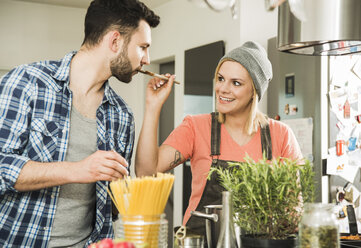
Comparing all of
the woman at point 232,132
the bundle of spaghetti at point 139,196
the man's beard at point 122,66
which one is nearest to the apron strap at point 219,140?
the woman at point 232,132

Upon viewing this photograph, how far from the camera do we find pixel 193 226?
5.75 feet

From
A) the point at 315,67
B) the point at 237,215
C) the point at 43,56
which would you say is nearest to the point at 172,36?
the point at 43,56

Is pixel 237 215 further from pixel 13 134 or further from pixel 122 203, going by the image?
pixel 13 134

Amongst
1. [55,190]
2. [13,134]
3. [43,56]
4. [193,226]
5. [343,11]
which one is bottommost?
[193,226]

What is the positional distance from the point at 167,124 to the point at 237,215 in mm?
4272

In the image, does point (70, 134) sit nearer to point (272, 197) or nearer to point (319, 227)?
point (272, 197)

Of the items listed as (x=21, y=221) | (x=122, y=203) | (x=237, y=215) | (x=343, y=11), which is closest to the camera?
(x=122, y=203)

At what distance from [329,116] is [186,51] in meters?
2.03

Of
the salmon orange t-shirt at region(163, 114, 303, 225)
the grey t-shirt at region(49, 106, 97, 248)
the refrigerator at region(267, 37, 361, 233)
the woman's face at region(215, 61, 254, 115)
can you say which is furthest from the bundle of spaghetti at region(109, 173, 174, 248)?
the refrigerator at region(267, 37, 361, 233)

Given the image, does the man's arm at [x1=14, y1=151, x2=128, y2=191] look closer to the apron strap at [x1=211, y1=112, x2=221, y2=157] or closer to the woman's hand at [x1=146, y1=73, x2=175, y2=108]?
the woman's hand at [x1=146, y1=73, x2=175, y2=108]

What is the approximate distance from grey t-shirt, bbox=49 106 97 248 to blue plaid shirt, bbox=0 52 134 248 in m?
0.03

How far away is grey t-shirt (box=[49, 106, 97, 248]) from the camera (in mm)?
1776

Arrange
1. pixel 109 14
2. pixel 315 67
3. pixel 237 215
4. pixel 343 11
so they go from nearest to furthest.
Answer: pixel 237 215
pixel 343 11
pixel 109 14
pixel 315 67

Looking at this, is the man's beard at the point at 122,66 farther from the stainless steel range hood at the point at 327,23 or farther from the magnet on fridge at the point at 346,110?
the magnet on fridge at the point at 346,110
